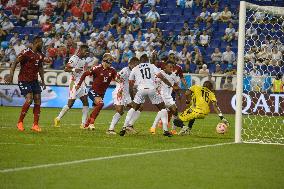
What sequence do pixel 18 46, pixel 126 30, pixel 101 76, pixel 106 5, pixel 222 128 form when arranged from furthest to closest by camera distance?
pixel 106 5 < pixel 18 46 < pixel 126 30 < pixel 101 76 < pixel 222 128

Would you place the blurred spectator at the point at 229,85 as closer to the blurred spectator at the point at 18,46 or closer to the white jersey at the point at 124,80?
the blurred spectator at the point at 18,46

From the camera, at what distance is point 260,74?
79.6 feet

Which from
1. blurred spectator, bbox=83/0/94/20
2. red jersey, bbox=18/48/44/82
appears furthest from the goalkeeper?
blurred spectator, bbox=83/0/94/20

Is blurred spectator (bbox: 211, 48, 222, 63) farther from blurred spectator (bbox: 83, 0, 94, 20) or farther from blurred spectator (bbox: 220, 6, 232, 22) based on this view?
blurred spectator (bbox: 83, 0, 94, 20)

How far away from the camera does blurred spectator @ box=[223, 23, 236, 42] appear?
31.7 m

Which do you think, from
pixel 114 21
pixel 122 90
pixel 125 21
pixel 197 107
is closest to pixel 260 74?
pixel 197 107

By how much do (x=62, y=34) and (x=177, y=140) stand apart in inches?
728

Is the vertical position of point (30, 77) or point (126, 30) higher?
point (126, 30)

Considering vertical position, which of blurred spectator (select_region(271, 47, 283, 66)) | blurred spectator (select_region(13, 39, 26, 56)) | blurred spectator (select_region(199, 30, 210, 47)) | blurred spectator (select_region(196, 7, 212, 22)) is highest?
blurred spectator (select_region(196, 7, 212, 22))

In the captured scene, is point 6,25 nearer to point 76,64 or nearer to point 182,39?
point 182,39

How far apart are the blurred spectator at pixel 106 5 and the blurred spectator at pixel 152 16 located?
239 cm

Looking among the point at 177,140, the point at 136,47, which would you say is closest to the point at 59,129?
the point at 177,140

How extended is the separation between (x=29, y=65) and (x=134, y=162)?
272 inches

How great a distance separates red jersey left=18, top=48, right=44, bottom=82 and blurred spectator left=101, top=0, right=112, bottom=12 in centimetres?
1790
